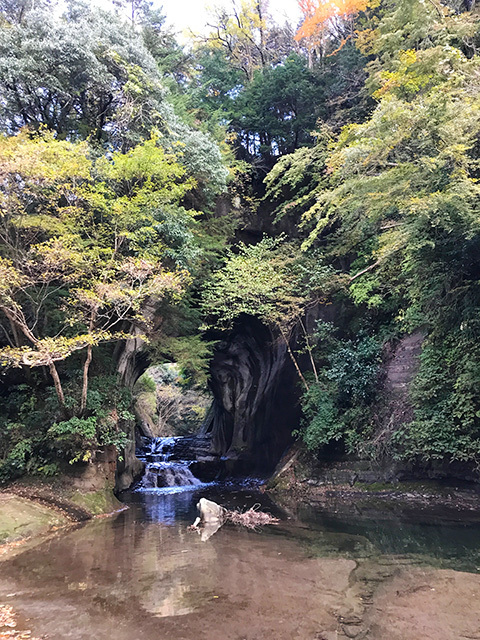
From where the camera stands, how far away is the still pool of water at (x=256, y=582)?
3.36m

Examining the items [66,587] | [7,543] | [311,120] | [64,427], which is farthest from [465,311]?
[311,120]

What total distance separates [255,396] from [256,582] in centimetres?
1343

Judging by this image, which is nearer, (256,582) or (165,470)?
(256,582)

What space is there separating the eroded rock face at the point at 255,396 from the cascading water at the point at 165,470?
1.82 meters

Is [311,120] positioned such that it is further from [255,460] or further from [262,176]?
[255,460]

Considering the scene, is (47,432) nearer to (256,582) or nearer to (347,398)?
(256,582)

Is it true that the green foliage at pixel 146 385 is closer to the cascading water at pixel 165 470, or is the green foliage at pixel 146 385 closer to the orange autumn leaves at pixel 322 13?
the cascading water at pixel 165 470

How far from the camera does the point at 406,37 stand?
37.9 ft

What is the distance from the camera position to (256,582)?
437cm

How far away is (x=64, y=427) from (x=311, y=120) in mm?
Answer: 14181

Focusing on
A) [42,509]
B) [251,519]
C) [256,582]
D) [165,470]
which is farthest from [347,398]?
[165,470]

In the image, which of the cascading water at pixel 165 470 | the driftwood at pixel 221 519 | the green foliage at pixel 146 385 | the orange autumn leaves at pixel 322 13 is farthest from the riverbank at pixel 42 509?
the orange autumn leaves at pixel 322 13

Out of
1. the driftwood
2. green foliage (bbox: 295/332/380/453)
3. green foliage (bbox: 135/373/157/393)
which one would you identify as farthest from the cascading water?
the driftwood

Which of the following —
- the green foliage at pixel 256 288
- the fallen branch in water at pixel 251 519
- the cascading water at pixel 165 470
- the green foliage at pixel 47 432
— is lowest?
the cascading water at pixel 165 470
